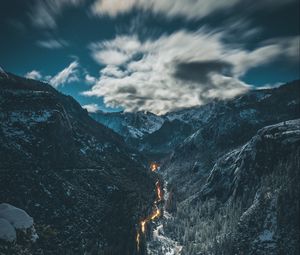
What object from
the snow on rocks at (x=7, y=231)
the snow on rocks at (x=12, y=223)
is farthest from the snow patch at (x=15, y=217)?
the snow on rocks at (x=7, y=231)

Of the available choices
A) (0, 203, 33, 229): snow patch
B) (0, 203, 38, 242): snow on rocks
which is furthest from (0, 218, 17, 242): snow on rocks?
(0, 203, 33, 229): snow patch

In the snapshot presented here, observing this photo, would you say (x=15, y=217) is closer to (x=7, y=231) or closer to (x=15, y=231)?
(x=15, y=231)

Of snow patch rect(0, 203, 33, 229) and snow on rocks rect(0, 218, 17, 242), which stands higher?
snow patch rect(0, 203, 33, 229)

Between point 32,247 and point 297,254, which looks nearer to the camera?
point 32,247

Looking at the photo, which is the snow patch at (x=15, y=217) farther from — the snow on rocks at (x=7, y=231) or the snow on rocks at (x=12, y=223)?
the snow on rocks at (x=7, y=231)

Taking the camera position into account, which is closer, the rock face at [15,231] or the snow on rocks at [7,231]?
the rock face at [15,231]

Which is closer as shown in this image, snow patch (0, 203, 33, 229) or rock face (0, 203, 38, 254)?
rock face (0, 203, 38, 254)

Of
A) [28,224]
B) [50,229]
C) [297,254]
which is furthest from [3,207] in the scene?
[297,254]

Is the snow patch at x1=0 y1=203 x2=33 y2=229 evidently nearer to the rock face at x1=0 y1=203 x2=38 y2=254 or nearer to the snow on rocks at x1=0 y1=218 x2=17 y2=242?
the rock face at x1=0 y1=203 x2=38 y2=254

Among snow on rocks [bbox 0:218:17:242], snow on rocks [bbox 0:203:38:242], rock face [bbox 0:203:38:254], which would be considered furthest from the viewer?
snow on rocks [bbox 0:203:38:242]

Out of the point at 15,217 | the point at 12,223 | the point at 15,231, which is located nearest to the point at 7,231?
the point at 15,231

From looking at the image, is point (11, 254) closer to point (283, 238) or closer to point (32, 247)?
point (32, 247)
